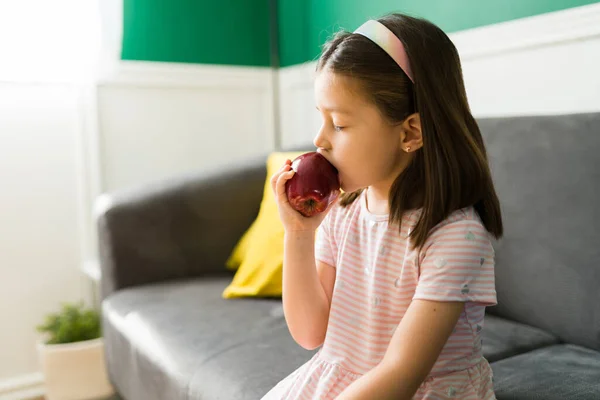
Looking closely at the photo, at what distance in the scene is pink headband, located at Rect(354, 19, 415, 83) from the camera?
87 centimetres

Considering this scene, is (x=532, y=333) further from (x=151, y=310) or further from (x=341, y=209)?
(x=151, y=310)

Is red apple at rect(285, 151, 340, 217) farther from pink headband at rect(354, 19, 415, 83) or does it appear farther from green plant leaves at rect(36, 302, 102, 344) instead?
green plant leaves at rect(36, 302, 102, 344)

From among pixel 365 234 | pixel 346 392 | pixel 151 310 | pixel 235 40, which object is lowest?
pixel 151 310

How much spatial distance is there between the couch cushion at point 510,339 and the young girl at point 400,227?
0.30 m

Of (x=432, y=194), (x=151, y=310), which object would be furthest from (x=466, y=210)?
(x=151, y=310)

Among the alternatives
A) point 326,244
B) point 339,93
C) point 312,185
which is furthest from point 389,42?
point 326,244

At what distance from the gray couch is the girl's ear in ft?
1.48

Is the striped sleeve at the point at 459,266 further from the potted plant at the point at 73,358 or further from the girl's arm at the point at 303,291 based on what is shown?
the potted plant at the point at 73,358

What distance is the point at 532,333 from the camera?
1.32 meters

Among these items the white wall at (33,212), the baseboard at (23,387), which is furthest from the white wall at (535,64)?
the baseboard at (23,387)

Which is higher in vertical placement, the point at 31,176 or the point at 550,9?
the point at 550,9

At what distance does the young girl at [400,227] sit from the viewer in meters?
0.84

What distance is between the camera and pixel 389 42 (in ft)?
2.90

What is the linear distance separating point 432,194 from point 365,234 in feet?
0.53
